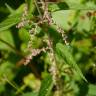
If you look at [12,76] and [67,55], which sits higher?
[67,55]

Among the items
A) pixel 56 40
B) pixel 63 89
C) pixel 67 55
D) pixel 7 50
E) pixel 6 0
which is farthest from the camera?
pixel 7 50

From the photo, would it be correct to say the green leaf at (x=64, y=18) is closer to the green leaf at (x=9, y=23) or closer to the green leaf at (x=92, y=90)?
the green leaf at (x=92, y=90)

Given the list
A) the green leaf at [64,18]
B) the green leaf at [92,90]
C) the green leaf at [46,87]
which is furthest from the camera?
the green leaf at [64,18]

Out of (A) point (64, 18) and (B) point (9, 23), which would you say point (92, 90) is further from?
(B) point (9, 23)

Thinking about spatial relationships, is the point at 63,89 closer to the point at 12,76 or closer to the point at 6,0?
the point at 12,76

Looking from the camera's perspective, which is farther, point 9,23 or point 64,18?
point 64,18

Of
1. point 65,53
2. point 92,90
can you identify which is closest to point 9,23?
point 65,53

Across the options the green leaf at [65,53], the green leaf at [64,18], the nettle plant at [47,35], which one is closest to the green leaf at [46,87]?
the nettle plant at [47,35]

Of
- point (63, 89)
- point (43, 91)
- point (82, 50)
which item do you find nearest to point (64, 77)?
point (63, 89)

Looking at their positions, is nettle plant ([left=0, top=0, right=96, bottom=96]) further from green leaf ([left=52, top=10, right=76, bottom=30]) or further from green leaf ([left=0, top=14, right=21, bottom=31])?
green leaf ([left=52, top=10, right=76, bottom=30])

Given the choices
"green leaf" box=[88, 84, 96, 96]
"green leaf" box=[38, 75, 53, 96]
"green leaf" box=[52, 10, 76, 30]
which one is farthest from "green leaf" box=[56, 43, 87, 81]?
"green leaf" box=[52, 10, 76, 30]

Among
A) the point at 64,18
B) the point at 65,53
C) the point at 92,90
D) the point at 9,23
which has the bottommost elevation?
the point at 92,90
